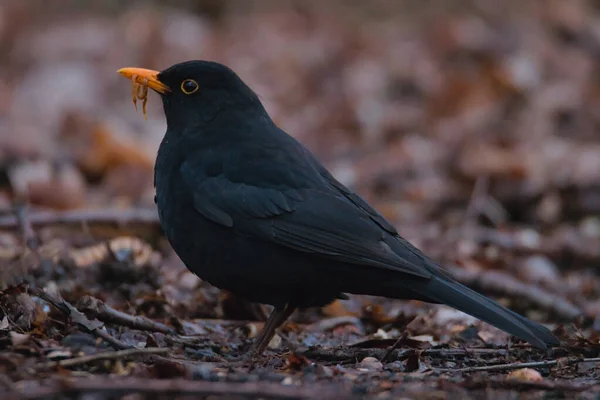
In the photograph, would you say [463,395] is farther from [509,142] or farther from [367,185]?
[509,142]

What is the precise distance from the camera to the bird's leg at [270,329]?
4.22 m

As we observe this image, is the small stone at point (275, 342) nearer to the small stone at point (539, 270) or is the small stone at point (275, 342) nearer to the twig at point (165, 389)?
the twig at point (165, 389)

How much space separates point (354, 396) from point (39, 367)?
3.53ft

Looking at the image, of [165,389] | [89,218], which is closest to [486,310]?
[165,389]

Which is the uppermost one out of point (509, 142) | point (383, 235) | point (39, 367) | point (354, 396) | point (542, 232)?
point (509, 142)

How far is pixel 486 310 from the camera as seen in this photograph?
3.94 m

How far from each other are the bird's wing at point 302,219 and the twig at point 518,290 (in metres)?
1.70

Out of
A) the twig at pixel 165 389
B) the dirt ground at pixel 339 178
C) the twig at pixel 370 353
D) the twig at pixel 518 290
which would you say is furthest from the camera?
the twig at pixel 518 290

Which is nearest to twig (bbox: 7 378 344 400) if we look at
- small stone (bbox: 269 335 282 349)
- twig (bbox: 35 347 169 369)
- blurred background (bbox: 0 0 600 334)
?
twig (bbox: 35 347 169 369)

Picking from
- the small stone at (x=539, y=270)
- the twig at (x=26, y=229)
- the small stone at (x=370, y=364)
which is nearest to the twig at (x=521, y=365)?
the small stone at (x=370, y=364)

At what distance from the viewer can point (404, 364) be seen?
402 centimetres

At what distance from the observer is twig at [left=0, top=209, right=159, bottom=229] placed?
244 inches

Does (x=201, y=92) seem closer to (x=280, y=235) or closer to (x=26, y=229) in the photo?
(x=280, y=235)

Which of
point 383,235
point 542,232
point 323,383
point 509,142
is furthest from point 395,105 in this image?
point 323,383
